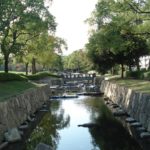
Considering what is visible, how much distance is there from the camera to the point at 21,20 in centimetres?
4225

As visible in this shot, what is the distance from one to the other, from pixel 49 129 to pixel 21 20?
1778 centimetres

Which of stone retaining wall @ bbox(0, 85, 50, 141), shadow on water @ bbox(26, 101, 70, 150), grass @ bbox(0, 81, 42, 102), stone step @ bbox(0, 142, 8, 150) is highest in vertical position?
grass @ bbox(0, 81, 42, 102)

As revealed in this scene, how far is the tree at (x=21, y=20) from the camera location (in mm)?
38906

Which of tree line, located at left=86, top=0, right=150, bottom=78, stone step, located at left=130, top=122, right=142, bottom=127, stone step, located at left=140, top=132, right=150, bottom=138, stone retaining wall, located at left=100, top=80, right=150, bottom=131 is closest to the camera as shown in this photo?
stone step, located at left=140, top=132, right=150, bottom=138

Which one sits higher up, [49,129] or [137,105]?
[137,105]

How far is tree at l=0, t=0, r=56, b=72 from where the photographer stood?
128ft

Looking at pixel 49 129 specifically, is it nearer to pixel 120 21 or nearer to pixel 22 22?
pixel 120 21

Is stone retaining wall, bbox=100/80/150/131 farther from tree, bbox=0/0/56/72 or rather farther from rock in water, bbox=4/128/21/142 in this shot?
tree, bbox=0/0/56/72

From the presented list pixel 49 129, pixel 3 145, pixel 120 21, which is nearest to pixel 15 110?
pixel 49 129

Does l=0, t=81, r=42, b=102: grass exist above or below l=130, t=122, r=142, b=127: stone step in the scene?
above

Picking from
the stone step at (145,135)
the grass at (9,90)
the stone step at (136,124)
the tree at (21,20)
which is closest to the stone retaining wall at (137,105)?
the stone step at (136,124)

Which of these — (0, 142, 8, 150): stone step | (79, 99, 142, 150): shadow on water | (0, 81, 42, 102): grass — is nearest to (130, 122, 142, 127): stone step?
(79, 99, 142, 150): shadow on water

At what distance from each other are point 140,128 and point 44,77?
56458 millimetres

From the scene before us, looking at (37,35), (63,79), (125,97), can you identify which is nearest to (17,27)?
(37,35)
